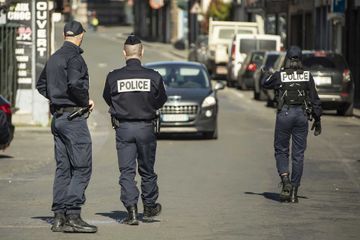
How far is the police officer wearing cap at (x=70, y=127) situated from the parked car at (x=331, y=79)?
68.9ft

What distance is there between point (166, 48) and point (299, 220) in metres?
70.1

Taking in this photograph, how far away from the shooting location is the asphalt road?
12.5 m

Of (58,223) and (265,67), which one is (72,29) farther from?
(265,67)

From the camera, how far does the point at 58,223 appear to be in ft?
40.3

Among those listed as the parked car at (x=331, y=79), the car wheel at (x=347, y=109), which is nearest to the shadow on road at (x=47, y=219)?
the parked car at (x=331, y=79)

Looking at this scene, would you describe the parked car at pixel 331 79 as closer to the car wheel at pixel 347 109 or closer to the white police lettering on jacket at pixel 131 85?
the car wheel at pixel 347 109

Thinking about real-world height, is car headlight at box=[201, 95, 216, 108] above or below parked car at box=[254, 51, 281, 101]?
above

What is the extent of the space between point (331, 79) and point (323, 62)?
49cm

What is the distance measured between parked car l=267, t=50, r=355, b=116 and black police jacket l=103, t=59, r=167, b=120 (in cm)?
2031

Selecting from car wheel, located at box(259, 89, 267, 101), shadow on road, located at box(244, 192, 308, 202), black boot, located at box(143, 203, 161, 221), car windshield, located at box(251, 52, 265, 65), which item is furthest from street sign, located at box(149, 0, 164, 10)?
black boot, located at box(143, 203, 161, 221)

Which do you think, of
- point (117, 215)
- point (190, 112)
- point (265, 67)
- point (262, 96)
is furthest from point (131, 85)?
point (262, 96)

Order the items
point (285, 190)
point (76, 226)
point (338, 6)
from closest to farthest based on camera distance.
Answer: point (76, 226), point (285, 190), point (338, 6)

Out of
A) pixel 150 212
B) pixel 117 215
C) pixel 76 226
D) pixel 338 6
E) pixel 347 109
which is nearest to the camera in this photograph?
pixel 76 226

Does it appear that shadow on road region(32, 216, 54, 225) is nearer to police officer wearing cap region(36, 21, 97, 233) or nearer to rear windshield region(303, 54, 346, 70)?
police officer wearing cap region(36, 21, 97, 233)
